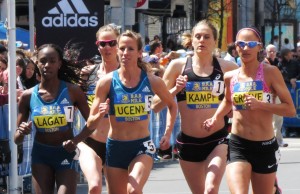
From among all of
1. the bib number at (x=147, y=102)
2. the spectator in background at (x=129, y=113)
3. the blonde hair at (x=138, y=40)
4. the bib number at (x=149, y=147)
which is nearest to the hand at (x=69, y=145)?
the spectator in background at (x=129, y=113)

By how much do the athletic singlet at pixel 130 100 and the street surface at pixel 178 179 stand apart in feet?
14.5

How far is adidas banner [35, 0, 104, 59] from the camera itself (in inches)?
516

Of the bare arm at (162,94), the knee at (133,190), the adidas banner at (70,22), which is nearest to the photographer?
the knee at (133,190)

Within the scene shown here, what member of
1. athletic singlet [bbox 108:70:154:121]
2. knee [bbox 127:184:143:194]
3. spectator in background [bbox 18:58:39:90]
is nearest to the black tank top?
athletic singlet [bbox 108:70:154:121]

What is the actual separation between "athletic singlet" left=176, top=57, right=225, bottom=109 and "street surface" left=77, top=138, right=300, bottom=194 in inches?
149

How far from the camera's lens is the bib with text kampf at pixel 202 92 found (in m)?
9.55

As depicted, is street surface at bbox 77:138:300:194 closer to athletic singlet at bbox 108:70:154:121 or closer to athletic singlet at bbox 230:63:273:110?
athletic singlet at bbox 108:70:154:121

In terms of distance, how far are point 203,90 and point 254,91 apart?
41.8 inches

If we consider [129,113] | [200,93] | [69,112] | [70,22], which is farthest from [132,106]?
[70,22]

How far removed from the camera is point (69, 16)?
13164 millimetres

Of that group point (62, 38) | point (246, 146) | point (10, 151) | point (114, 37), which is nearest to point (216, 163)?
point (246, 146)

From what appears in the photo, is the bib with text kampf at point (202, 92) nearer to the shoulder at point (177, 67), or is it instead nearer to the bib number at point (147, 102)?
the shoulder at point (177, 67)

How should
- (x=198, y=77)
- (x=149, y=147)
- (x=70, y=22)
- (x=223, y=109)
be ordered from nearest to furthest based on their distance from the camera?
(x=149, y=147) → (x=223, y=109) → (x=198, y=77) → (x=70, y=22)

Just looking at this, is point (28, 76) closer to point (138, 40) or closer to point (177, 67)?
point (177, 67)
